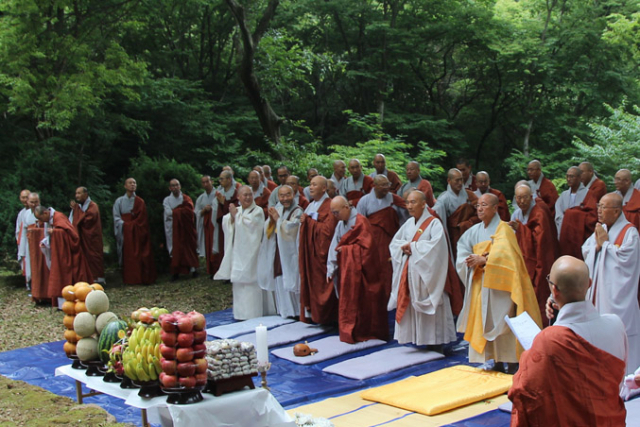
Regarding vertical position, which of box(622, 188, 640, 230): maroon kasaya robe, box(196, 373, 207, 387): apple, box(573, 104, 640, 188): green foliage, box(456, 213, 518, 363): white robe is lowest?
box(456, 213, 518, 363): white robe

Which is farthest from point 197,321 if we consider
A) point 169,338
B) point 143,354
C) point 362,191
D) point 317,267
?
point 362,191

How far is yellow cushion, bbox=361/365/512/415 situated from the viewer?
574 centimetres

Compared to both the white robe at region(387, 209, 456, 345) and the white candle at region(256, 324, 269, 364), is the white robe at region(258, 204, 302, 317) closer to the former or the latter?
the white robe at region(387, 209, 456, 345)

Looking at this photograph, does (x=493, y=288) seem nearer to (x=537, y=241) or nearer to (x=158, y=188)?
(x=537, y=241)

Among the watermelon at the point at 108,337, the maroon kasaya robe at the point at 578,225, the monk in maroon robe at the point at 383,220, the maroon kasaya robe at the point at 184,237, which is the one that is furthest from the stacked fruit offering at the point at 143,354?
the maroon kasaya robe at the point at 184,237

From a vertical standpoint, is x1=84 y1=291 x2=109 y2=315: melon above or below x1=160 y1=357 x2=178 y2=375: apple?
above

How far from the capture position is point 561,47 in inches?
742

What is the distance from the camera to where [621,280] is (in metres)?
6.23

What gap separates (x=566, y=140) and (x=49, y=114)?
46.1ft

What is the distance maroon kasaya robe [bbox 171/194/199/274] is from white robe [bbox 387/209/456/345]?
640cm

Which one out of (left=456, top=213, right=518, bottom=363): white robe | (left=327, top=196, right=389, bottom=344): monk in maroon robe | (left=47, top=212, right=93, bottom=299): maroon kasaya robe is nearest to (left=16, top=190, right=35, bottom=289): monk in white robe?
(left=47, top=212, right=93, bottom=299): maroon kasaya robe

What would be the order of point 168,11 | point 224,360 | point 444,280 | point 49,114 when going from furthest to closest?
point 168,11, point 49,114, point 444,280, point 224,360

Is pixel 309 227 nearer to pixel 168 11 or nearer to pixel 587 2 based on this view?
pixel 168 11

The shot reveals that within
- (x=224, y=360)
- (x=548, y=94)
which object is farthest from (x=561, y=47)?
(x=224, y=360)
